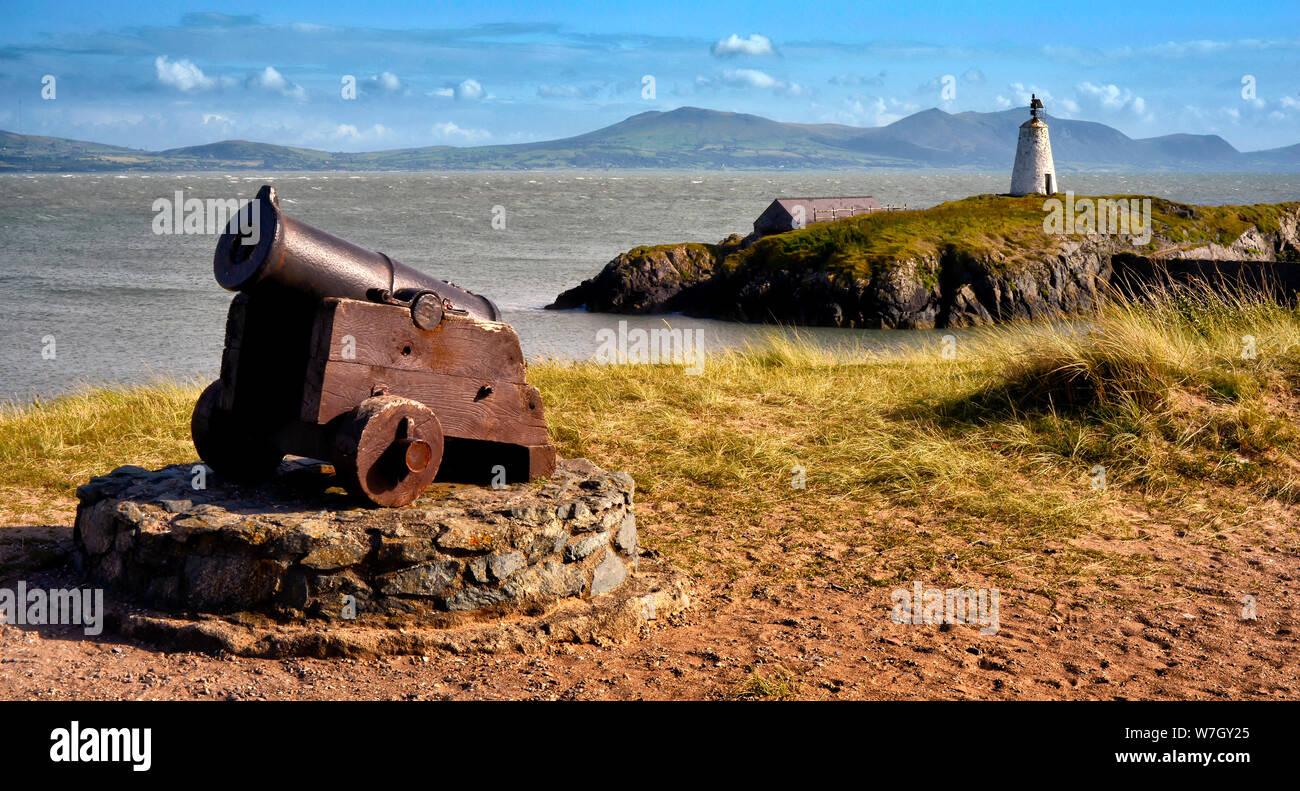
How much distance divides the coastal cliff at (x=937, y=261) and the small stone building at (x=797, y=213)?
326 cm

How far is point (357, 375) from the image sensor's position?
17.7 ft

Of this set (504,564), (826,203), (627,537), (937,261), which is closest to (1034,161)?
(826,203)

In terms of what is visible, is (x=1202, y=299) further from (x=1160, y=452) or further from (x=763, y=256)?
(x=763, y=256)

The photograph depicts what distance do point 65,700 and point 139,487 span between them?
158 cm

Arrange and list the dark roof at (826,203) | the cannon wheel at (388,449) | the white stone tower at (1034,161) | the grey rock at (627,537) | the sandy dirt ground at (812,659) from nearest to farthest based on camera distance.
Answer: the sandy dirt ground at (812,659)
the cannon wheel at (388,449)
the grey rock at (627,537)
the white stone tower at (1034,161)
the dark roof at (826,203)

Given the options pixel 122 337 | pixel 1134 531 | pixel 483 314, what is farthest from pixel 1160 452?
pixel 122 337

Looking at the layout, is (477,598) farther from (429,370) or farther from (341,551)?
(429,370)

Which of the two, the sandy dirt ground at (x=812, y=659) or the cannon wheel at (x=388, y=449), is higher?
the cannon wheel at (x=388, y=449)

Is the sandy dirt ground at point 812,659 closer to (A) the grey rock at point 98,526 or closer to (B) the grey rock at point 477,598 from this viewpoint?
(B) the grey rock at point 477,598

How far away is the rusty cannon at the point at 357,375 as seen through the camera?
5.27 meters

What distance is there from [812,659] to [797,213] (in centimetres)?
3701

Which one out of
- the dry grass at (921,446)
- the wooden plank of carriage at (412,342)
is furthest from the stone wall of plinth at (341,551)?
the dry grass at (921,446)

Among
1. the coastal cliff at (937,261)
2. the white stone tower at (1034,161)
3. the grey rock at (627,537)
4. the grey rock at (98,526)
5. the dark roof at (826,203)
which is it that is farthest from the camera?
the dark roof at (826,203)

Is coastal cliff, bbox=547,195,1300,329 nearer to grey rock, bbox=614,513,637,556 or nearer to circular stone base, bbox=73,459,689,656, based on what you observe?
grey rock, bbox=614,513,637,556
